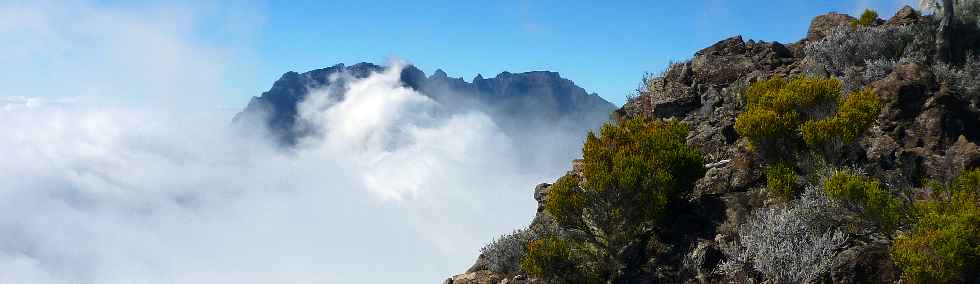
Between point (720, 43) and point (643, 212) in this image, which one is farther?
point (720, 43)

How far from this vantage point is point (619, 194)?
47.0 ft

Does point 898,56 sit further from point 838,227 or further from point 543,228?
point 543,228

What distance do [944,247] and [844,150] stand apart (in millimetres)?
5573

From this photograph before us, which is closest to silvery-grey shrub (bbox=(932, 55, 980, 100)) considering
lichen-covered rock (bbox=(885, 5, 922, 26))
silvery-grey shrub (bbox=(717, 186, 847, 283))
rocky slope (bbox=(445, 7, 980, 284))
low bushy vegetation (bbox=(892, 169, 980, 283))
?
rocky slope (bbox=(445, 7, 980, 284))

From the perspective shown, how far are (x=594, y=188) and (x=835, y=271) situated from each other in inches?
214

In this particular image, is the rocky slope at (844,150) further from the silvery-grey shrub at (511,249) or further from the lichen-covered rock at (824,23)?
the lichen-covered rock at (824,23)

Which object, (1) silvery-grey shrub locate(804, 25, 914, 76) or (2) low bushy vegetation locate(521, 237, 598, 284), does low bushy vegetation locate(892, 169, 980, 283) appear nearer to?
(2) low bushy vegetation locate(521, 237, 598, 284)

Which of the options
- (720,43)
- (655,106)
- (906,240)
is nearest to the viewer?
(906,240)

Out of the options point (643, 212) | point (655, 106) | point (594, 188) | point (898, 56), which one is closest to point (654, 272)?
point (643, 212)

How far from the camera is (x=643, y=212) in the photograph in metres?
14.4

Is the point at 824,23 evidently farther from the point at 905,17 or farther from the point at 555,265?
the point at 555,265

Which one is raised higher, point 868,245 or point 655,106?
point 655,106

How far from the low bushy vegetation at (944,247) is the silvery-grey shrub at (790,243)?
1243 mm

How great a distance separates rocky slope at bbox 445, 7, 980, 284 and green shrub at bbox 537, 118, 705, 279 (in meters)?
0.94
